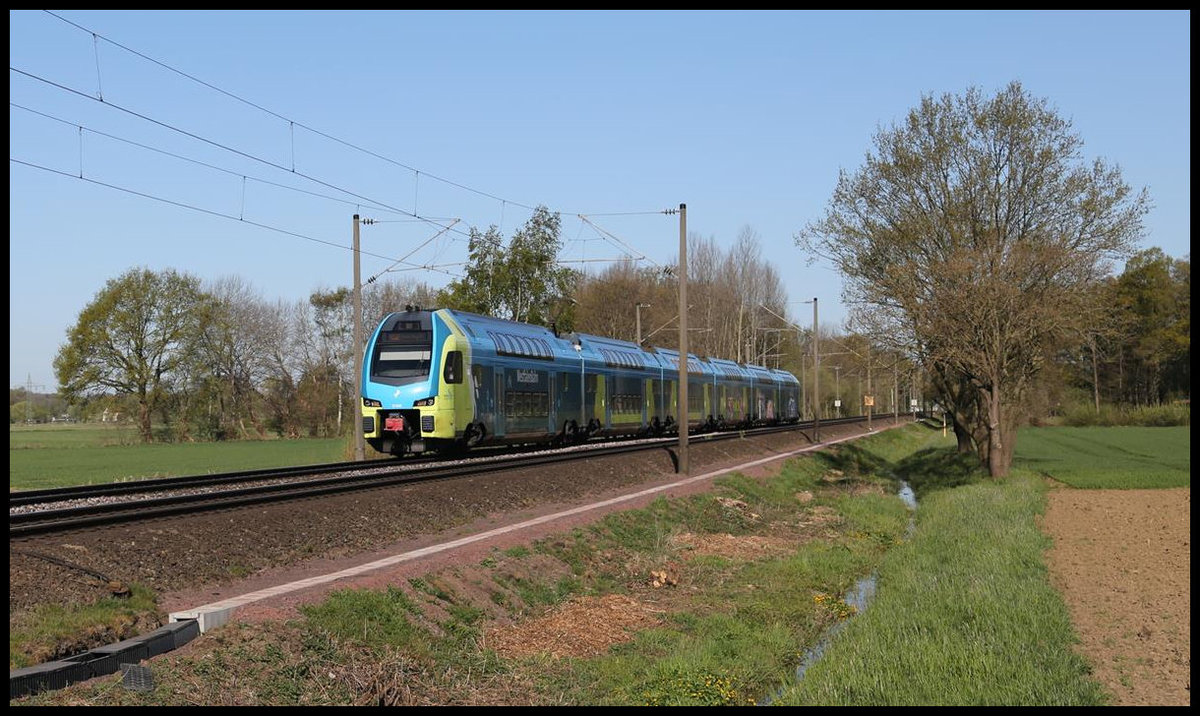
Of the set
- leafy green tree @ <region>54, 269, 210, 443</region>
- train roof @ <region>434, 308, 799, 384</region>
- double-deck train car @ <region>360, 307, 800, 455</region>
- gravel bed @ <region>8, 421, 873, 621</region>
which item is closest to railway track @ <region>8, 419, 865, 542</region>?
gravel bed @ <region>8, 421, 873, 621</region>

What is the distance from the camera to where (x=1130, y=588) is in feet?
54.3

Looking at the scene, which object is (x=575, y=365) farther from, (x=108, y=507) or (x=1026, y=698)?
(x=1026, y=698)

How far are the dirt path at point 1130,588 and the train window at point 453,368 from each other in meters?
14.0

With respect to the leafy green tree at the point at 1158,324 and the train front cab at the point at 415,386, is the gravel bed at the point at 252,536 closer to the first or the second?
the train front cab at the point at 415,386

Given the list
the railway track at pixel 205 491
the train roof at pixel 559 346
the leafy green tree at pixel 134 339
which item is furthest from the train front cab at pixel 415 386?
the leafy green tree at pixel 134 339

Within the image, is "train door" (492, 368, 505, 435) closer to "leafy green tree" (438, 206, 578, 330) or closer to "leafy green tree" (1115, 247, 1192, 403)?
"leafy green tree" (438, 206, 578, 330)

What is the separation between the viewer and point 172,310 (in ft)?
247

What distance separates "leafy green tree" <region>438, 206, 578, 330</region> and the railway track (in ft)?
77.5

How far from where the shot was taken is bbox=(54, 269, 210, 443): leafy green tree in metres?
71.9

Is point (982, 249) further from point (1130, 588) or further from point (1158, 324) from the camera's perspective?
point (1158, 324)

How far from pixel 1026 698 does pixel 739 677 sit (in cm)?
310

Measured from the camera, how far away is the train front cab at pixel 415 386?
27.5m

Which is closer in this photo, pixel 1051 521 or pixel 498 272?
pixel 1051 521

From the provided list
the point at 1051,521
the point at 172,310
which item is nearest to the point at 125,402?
the point at 172,310
